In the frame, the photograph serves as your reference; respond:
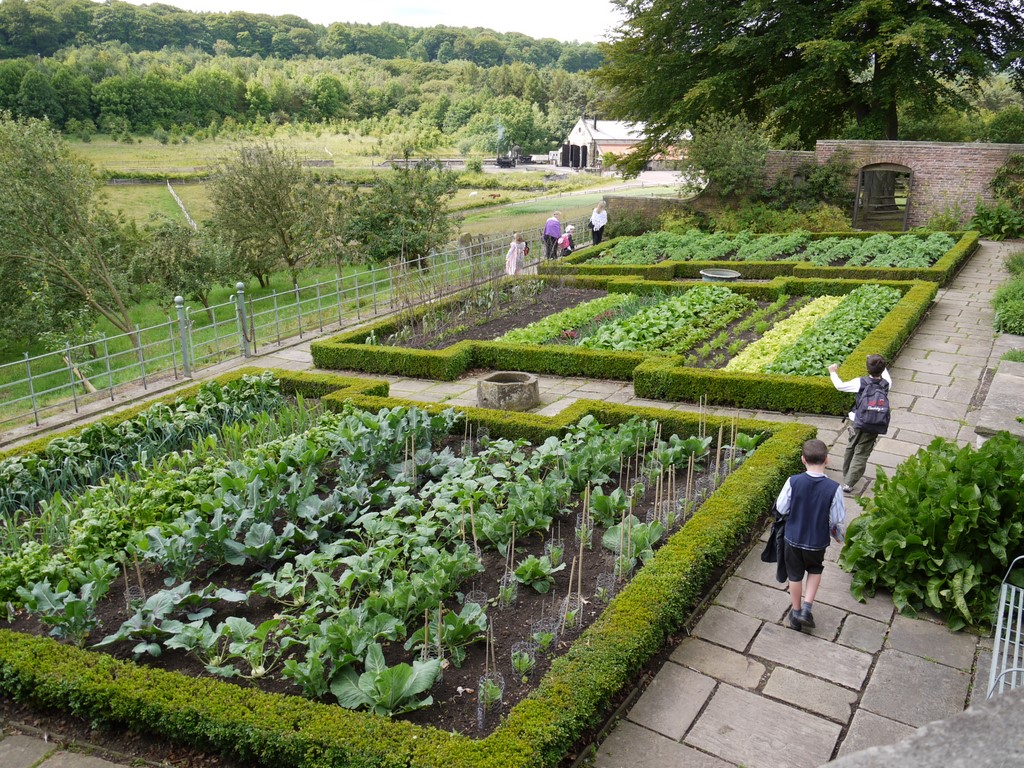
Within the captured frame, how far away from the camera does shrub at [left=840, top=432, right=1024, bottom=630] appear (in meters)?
4.94

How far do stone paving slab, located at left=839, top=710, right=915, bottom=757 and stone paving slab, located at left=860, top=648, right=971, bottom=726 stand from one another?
0.05m

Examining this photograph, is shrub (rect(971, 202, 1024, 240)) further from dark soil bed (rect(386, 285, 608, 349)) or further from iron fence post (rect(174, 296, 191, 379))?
iron fence post (rect(174, 296, 191, 379))

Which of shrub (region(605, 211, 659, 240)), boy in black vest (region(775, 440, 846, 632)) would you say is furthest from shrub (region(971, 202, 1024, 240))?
boy in black vest (region(775, 440, 846, 632))

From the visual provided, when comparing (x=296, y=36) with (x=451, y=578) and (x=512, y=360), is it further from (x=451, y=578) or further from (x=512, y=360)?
(x=451, y=578)

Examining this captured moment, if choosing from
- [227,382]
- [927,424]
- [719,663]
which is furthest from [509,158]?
[719,663]

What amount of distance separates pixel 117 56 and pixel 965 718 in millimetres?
63254

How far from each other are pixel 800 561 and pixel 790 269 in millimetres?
12407

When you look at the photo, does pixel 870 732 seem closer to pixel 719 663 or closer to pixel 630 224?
pixel 719 663

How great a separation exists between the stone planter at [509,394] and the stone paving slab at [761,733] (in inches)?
206

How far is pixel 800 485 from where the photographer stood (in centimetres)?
481

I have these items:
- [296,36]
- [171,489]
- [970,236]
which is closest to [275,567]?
[171,489]

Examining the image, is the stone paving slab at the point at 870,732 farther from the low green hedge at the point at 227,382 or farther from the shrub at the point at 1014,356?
the shrub at the point at 1014,356

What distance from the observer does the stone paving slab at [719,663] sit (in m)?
4.50

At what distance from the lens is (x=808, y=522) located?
483cm
